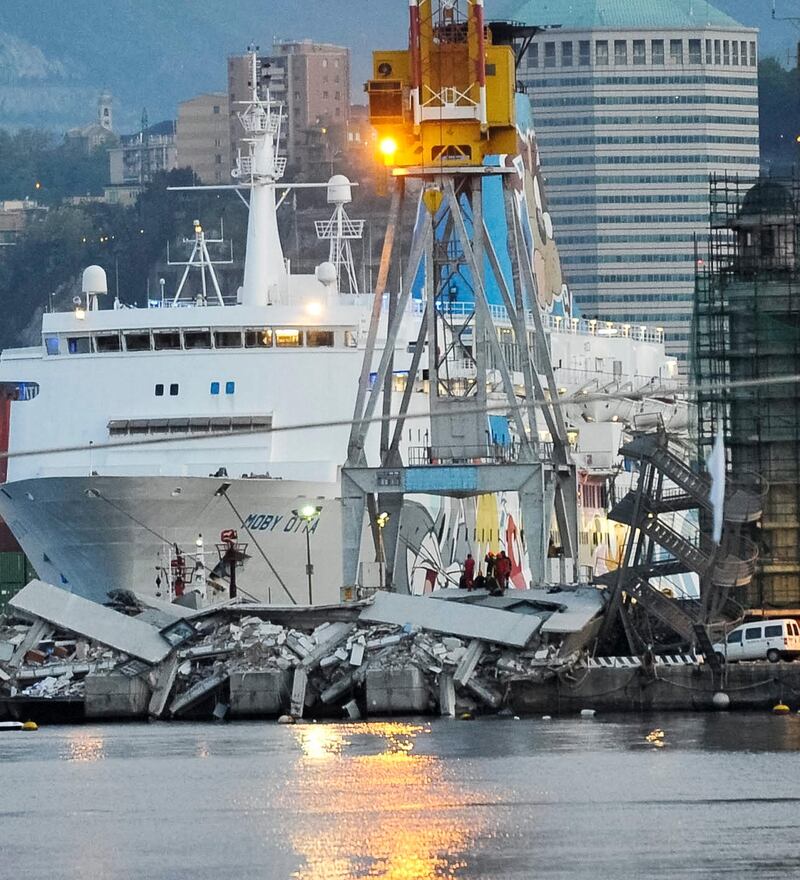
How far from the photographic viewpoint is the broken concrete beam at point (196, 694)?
52.0 metres

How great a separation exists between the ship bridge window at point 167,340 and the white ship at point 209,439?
0.15ft

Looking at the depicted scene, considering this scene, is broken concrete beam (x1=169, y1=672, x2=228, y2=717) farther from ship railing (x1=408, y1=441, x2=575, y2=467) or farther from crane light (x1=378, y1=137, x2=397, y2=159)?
crane light (x1=378, y1=137, x2=397, y2=159)

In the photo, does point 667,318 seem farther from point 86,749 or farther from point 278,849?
point 278,849

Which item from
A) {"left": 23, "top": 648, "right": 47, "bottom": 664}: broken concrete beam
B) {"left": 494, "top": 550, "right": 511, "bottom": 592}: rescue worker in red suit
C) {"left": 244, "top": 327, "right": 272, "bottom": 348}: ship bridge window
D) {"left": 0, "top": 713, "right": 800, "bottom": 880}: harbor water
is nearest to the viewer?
{"left": 0, "top": 713, "right": 800, "bottom": 880}: harbor water

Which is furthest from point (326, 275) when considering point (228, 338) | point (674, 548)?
point (674, 548)

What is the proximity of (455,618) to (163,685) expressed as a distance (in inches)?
194

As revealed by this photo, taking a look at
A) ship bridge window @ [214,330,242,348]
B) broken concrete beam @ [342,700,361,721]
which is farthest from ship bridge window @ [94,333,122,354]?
broken concrete beam @ [342,700,361,721]

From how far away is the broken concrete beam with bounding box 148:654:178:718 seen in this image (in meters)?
52.3

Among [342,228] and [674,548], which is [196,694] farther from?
[342,228]

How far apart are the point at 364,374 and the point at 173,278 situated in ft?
389

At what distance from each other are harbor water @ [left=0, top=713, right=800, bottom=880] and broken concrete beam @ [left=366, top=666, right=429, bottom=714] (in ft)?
4.72

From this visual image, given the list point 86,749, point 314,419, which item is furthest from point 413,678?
point 314,419

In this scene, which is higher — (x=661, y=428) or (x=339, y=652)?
(x=661, y=428)

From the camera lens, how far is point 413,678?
168 ft
